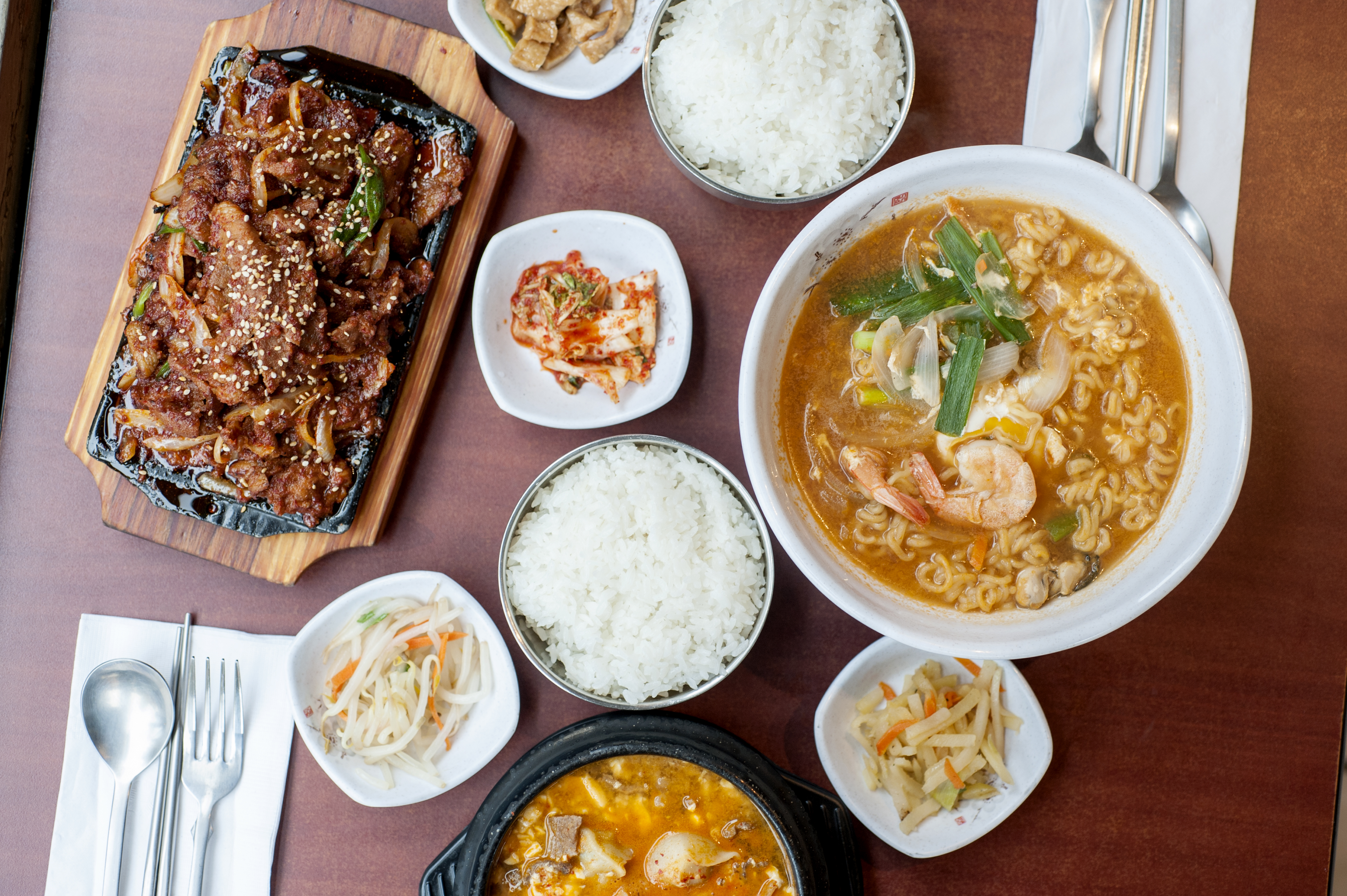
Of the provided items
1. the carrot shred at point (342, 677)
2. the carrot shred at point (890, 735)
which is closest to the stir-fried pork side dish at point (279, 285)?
the carrot shred at point (342, 677)

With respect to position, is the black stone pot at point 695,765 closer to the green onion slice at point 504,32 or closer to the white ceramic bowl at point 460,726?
the white ceramic bowl at point 460,726

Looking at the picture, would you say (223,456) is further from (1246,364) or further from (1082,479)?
(1246,364)

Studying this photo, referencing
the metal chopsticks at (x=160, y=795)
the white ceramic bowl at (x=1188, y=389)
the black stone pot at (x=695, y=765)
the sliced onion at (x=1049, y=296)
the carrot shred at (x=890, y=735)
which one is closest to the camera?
the white ceramic bowl at (x=1188, y=389)

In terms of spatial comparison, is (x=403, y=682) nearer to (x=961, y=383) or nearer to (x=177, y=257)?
(x=177, y=257)

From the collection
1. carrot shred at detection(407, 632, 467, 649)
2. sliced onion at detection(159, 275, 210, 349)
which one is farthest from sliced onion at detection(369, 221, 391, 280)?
carrot shred at detection(407, 632, 467, 649)

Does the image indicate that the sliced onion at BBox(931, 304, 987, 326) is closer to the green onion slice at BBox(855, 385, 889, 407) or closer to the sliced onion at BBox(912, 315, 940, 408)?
the sliced onion at BBox(912, 315, 940, 408)

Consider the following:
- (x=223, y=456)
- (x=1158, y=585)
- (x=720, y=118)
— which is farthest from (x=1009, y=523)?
(x=223, y=456)

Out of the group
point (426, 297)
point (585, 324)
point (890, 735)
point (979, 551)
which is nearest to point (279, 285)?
point (426, 297)
